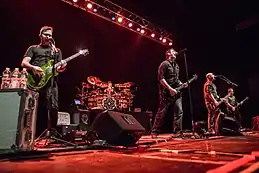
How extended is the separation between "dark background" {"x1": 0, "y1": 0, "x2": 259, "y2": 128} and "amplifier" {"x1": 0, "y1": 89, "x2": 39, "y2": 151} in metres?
5.15

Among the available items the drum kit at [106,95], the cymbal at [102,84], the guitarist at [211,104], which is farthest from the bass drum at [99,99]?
the guitarist at [211,104]

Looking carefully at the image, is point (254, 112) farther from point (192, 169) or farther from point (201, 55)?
point (192, 169)

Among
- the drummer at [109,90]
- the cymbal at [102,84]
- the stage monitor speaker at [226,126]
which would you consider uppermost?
the cymbal at [102,84]

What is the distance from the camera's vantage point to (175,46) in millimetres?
10328

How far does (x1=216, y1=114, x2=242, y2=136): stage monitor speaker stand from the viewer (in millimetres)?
6641

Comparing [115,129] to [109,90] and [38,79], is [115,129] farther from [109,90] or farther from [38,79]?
[109,90]

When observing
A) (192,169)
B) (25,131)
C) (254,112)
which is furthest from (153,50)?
(192,169)

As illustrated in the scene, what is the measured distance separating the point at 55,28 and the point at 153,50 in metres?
4.36

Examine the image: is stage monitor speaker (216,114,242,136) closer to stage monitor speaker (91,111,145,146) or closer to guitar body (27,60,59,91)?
stage monitor speaker (91,111,145,146)

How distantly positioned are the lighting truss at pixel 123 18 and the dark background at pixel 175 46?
332 millimetres

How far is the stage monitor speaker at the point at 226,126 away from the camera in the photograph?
21.8 feet

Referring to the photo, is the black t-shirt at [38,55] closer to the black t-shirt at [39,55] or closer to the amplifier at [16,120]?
the black t-shirt at [39,55]

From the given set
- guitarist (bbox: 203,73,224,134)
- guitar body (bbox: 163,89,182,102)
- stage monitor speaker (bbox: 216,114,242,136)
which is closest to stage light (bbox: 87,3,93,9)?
guitar body (bbox: 163,89,182,102)

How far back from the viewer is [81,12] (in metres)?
8.56
